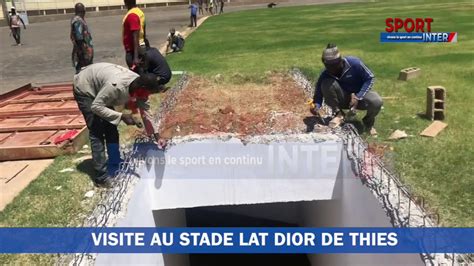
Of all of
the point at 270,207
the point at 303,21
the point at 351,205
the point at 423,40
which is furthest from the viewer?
the point at 303,21

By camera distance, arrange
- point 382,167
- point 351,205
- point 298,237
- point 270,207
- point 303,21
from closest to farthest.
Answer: point 382,167 → point 351,205 → point 298,237 → point 270,207 → point 303,21

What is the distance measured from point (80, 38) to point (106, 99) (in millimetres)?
3882

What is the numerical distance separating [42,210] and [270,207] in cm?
767

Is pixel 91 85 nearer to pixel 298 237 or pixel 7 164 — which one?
pixel 7 164

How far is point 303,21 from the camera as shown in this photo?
76.3ft

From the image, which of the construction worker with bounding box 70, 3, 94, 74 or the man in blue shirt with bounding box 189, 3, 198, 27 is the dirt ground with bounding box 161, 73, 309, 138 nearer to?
the construction worker with bounding box 70, 3, 94, 74

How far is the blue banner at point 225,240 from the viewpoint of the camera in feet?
14.4

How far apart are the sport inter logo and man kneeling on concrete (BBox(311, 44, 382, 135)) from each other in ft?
30.1

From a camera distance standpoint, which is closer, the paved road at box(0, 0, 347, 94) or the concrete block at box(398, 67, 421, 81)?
the concrete block at box(398, 67, 421, 81)

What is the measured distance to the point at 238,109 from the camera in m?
8.64

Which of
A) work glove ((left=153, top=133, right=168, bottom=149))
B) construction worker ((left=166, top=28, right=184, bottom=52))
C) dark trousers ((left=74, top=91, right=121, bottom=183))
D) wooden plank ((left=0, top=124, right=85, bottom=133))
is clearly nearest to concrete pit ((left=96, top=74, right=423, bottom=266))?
work glove ((left=153, top=133, right=168, bottom=149))

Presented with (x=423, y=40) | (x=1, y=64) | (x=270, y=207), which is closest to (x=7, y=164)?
(x=270, y=207)

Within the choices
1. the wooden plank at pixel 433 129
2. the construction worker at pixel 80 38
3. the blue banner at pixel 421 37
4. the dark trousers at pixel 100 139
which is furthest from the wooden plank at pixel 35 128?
the blue banner at pixel 421 37

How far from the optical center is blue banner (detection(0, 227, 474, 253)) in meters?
4.40
